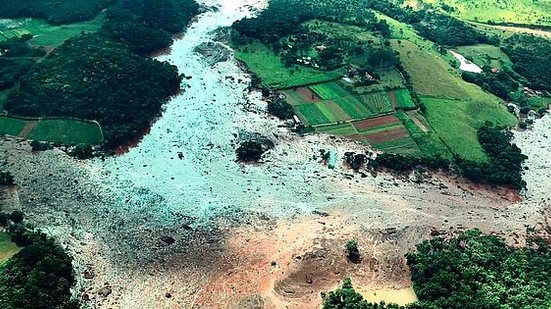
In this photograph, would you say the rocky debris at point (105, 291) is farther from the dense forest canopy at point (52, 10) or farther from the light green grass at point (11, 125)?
the dense forest canopy at point (52, 10)

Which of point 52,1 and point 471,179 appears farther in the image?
point 52,1

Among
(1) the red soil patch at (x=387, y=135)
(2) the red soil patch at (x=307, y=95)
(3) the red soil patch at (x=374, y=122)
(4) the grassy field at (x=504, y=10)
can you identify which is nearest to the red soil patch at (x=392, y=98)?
(3) the red soil patch at (x=374, y=122)

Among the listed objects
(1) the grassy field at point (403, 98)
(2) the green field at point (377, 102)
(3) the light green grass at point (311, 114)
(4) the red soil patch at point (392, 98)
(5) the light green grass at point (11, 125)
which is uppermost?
(1) the grassy field at point (403, 98)

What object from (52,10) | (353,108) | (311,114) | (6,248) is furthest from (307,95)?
(52,10)

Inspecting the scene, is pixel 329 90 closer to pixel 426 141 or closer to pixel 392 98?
pixel 392 98

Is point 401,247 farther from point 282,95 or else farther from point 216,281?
point 282,95

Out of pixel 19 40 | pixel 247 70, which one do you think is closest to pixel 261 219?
pixel 247 70
